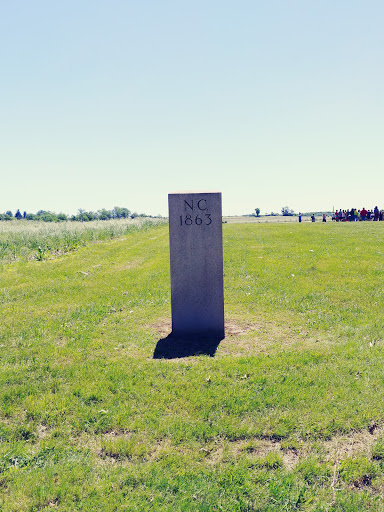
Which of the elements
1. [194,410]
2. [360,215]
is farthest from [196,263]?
[360,215]

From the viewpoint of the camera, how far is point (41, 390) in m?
4.85

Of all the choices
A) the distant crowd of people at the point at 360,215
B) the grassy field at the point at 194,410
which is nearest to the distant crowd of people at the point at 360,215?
the distant crowd of people at the point at 360,215

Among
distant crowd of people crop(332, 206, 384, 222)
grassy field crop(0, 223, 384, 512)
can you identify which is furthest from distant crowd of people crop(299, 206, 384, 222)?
grassy field crop(0, 223, 384, 512)

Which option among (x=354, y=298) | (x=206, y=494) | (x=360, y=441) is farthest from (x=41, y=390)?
(x=354, y=298)

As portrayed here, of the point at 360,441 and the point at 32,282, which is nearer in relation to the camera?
the point at 360,441

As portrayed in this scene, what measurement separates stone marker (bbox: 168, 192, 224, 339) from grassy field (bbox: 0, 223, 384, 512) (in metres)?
0.48

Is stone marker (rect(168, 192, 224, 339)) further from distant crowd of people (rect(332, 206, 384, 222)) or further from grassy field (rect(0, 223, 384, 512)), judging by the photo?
distant crowd of people (rect(332, 206, 384, 222))

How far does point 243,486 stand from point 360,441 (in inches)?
53.7

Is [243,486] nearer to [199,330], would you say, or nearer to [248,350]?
[248,350]

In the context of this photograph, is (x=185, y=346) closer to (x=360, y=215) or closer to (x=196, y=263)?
(x=196, y=263)

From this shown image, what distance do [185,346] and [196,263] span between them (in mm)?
1497

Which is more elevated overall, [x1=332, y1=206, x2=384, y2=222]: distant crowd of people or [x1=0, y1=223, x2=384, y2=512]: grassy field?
[x1=332, y1=206, x2=384, y2=222]: distant crowd of people

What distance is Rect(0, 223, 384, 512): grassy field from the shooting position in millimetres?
3148

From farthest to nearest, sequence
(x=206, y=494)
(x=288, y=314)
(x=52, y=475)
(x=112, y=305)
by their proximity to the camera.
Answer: (x=112, y=305) → (x=288, y=314) → (x=52, y=475) → (x=206, y=494)
